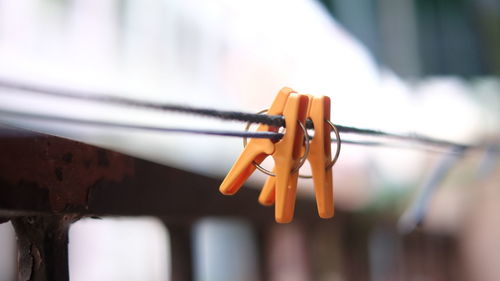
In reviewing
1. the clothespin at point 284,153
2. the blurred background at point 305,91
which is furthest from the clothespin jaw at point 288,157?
the blurred background at point 305,91

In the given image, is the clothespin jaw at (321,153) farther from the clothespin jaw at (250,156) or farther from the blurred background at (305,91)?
the blurred background at (305,91)

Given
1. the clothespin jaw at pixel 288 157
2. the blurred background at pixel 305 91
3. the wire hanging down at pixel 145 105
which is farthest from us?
the blurred background at pixel 305 91

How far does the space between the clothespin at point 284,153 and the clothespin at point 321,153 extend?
0.04 ft

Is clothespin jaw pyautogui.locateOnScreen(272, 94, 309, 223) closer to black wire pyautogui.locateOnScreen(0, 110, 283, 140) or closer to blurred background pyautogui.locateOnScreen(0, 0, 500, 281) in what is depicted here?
black wire pyautogui.locateOnScreen(0, 110, 283, 140)

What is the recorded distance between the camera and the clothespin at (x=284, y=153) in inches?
15.6

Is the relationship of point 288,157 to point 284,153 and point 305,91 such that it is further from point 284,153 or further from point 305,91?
point 305,91

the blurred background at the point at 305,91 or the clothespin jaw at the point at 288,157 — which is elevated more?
the blurred background at the point at 305,91

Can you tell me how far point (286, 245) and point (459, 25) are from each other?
0.92m

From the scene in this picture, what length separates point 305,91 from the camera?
5.16 feet

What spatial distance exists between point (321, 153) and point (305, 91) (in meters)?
1.17

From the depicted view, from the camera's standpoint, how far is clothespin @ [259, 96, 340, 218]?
413 millimetres

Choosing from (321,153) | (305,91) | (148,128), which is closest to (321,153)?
(321,153)

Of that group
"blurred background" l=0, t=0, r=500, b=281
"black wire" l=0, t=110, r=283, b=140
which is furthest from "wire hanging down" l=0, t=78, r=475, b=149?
"blurred background" l=0, t=0, r=500, b=281

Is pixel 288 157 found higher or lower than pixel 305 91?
lower
